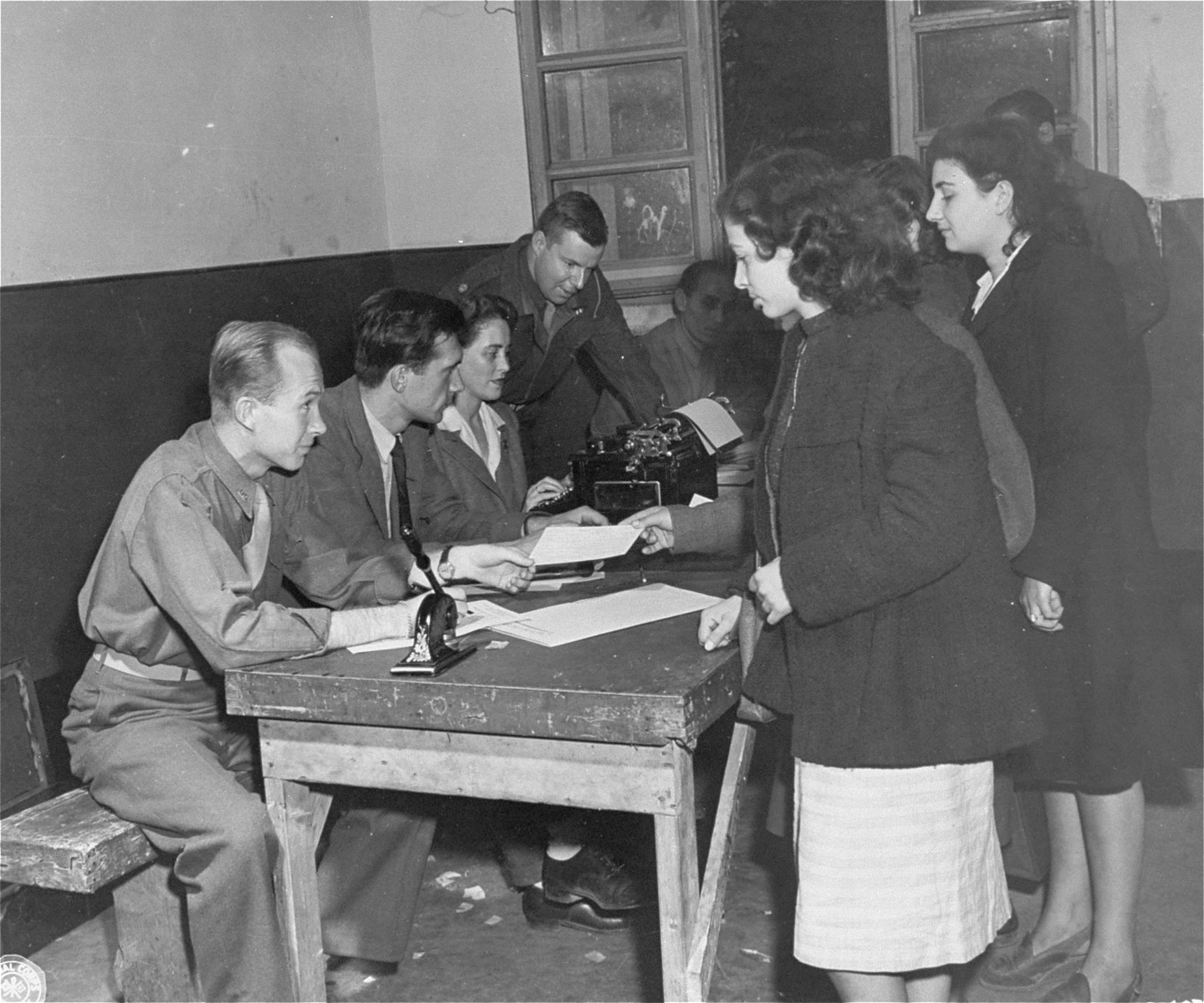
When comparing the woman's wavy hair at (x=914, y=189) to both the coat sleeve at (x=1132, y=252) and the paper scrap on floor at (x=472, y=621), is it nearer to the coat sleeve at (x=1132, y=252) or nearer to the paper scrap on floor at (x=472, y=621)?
the coat sleeve at (x=1132, y=252)

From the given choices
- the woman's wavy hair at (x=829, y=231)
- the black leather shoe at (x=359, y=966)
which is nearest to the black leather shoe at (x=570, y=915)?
the black leather shoe at (x=359, y=966)

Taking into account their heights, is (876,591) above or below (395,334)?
below

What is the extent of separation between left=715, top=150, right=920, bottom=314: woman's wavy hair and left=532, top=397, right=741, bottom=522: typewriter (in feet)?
4.48

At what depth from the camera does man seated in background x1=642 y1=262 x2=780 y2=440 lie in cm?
545

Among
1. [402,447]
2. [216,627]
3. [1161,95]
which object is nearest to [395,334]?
[402,447]

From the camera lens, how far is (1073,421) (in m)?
2.48

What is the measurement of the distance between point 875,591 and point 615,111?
14.2 ft

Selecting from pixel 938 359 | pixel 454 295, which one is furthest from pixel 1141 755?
pixel 454 295

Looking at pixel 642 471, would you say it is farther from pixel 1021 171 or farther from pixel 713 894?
pixel 713 894

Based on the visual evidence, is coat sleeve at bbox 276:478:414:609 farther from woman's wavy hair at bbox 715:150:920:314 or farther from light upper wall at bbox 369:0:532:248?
light upper wall at bbox 369:0:532:248

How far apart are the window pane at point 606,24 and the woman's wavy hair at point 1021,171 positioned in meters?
3.27

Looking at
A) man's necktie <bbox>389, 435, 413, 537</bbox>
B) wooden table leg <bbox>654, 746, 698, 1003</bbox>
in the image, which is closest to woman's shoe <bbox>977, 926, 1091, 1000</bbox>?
wooden table leg <bbox>654, 746, 698, 1003</bbox>

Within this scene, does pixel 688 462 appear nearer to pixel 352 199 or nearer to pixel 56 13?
pixel 56 13

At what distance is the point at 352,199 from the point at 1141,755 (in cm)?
405
